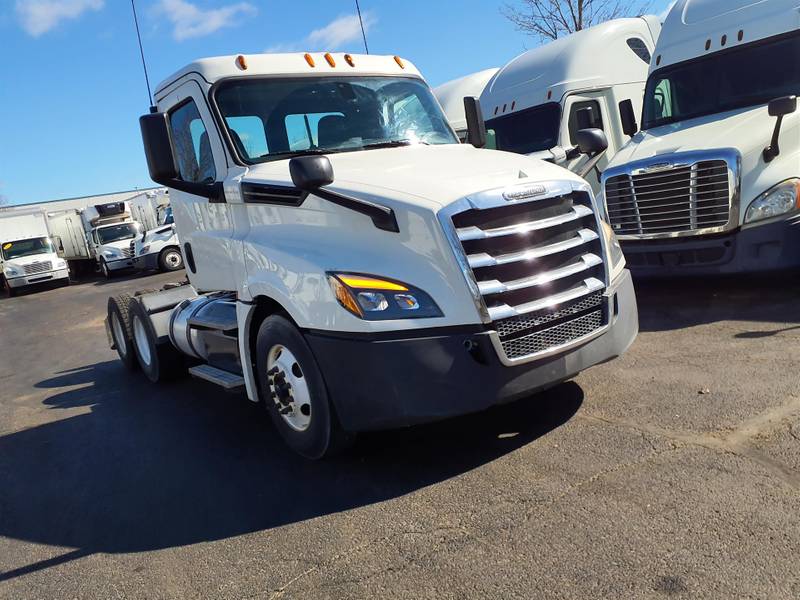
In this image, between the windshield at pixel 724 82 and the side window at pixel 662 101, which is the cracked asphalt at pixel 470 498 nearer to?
the windshield at pixel 724 82

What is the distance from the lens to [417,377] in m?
3.60

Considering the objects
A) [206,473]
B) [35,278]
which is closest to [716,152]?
[206,473]

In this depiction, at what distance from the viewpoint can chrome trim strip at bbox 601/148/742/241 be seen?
6570 millimetres

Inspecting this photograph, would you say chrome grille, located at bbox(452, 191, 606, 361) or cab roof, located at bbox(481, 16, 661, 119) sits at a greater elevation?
cab roof, located at bbox(481, 16, 661, 119)

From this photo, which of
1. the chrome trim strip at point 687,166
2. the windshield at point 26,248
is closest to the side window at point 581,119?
the chrome trim strip at point 687,166

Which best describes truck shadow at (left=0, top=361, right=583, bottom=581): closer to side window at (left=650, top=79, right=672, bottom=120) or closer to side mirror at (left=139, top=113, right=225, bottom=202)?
side mirror at (left=139, top=113, right=225, bottom=202)

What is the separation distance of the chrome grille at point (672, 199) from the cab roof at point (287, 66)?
9.33 ft

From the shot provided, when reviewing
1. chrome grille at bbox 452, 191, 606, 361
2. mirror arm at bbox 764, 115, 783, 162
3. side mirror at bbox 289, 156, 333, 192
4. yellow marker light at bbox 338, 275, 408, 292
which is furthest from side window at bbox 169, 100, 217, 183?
mirror arm at bbox 764, 115, 783, 162

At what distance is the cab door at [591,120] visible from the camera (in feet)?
33.7

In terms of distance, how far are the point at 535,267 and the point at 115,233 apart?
26079 millimetres

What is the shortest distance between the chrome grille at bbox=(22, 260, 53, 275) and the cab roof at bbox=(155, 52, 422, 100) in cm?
2353

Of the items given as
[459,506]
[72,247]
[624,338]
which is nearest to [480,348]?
[459,506]

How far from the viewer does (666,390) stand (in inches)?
187

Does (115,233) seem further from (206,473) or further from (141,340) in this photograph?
(206,473)
